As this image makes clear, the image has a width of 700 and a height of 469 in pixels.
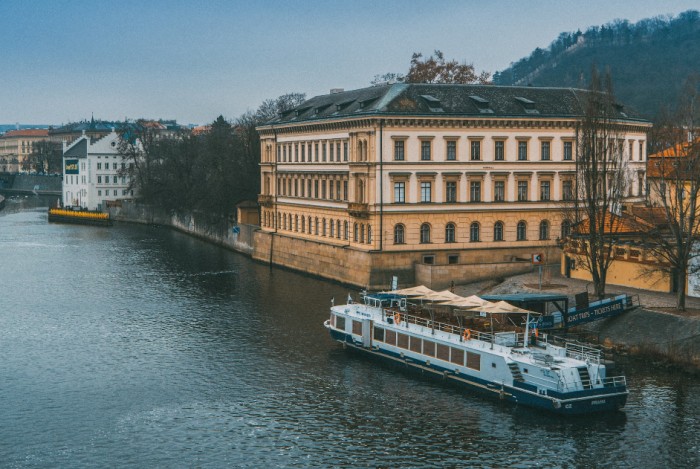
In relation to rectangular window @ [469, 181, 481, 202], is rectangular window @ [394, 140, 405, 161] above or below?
above

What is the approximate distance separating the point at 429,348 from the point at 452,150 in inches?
1195

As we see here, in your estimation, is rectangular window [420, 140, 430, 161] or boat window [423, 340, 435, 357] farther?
rectangular window [420, 140, 430, 161]

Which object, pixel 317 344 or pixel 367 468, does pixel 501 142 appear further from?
pixel 367 468

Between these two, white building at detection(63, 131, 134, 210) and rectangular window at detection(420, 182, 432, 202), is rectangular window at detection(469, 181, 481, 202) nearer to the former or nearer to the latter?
rectangular window at detection(420, 182, 432, 202)

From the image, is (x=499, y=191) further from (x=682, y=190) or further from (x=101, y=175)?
(x=101, y=175)

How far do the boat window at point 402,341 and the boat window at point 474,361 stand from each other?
4985mm

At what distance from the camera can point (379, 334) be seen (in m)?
51.7

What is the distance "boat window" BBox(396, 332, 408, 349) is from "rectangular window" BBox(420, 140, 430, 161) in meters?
27.2

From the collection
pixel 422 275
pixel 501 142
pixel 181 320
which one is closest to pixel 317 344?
pixel 181 320

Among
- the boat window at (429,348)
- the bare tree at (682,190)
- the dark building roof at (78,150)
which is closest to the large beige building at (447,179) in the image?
the bare tree at (682,190)

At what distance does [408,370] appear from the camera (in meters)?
49.2

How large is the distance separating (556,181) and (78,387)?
4550cm

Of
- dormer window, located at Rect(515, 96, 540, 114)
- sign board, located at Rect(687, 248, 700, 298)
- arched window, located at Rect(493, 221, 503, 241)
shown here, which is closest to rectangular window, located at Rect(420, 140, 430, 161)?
arched window, located at Rect(493, 221, 503, 241)

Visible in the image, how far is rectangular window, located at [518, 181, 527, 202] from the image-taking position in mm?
77250
